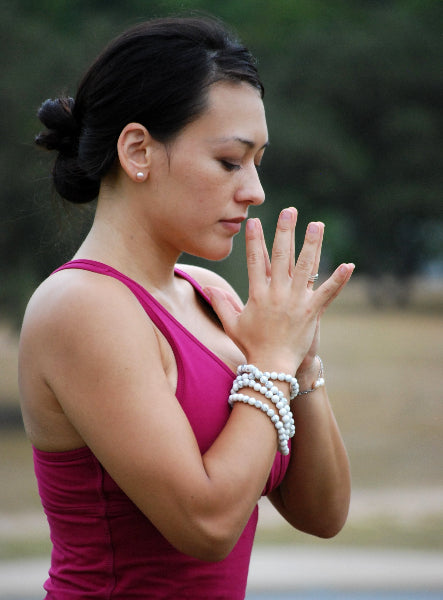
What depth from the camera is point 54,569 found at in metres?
1.45

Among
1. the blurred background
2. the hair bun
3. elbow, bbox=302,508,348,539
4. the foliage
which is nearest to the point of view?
the hair bun

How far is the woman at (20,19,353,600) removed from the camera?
1.27 meters

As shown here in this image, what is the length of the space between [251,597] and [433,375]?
1542 cm

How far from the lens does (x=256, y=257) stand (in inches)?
58.1

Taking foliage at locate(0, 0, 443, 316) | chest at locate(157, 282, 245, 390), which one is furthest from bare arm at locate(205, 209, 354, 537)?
foliage at locate(0, 0, 443, 316)

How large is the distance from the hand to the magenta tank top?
9 centimetres

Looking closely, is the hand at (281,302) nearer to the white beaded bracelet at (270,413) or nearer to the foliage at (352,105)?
the white beaded bracelet at (270,413)

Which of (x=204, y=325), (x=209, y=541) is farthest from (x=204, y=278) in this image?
(x=209, y=541)

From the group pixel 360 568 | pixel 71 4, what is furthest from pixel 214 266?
pixel 71 4

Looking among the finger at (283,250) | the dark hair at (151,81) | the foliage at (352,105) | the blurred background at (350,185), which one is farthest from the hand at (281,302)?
the foliage at (352,105)

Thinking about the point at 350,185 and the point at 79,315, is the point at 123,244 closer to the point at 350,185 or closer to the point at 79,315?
the point at 79,315

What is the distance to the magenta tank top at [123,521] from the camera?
136 centimetres

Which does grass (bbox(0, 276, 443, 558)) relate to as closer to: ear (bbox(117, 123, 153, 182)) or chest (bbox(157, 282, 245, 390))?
chest (bbox(157, 282, 245, 390))

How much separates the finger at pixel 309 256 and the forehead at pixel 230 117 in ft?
0.57
